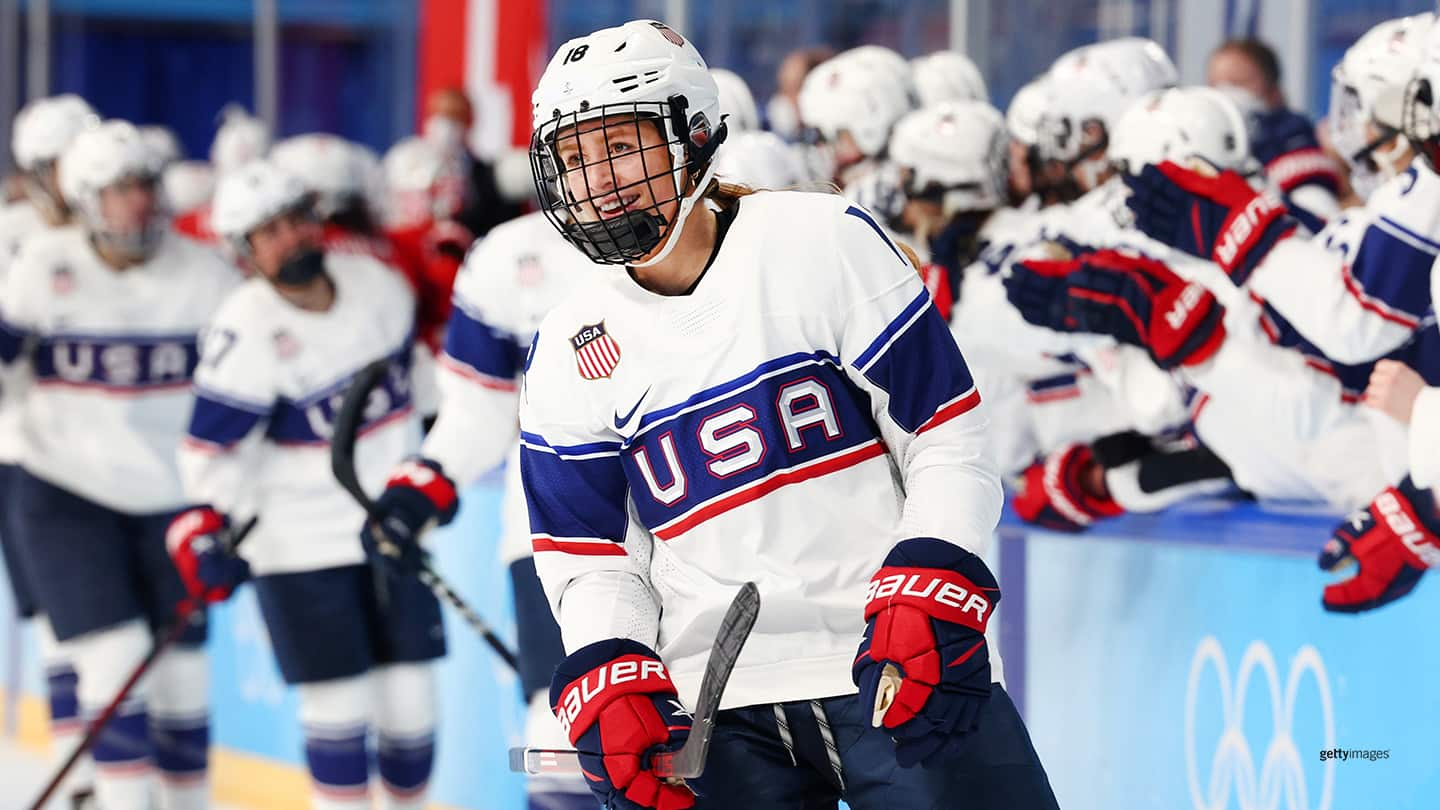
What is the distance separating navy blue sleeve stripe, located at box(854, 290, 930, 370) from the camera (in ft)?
6.46

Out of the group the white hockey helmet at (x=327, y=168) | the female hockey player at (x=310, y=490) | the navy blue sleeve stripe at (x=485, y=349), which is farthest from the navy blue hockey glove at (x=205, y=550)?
the white hockey helmet at (x=327, y=168)

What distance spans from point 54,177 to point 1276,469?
3.28m

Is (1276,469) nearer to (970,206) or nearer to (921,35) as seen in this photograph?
(970,206)

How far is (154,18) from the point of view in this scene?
43.0 ft

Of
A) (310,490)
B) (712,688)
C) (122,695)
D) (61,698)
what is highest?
(712,688)

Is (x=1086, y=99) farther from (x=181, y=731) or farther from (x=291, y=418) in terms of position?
(x=181, y=731)

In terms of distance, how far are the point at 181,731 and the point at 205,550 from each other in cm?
82

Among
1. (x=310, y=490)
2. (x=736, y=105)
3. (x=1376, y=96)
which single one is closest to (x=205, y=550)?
(x=310, y=490)

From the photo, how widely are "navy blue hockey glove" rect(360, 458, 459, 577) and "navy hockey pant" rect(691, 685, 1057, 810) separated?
137 cm

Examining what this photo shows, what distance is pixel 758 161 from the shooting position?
3559 millimetres

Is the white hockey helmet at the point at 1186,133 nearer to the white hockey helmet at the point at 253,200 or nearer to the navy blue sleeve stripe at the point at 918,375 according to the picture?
the navy blue sleeve stripe at the point at 918,375

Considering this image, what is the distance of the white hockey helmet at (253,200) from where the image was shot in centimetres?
407

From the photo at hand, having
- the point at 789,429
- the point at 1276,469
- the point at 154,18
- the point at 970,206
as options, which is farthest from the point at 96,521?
the point at 154,18

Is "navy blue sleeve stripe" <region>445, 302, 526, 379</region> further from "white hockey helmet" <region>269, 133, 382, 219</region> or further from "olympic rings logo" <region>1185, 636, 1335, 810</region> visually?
"white hockey helmet" <region>269, 133, 382, 219</region>
